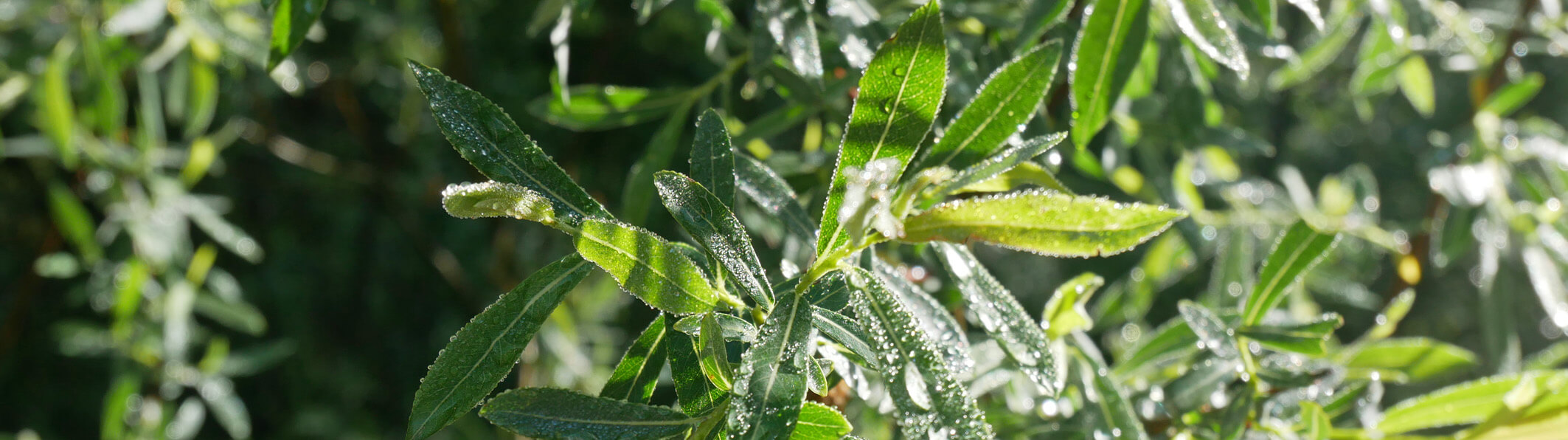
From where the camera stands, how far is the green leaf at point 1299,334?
0.62 m

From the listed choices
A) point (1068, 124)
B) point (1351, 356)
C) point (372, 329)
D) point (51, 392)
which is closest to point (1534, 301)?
point (1351, 356)


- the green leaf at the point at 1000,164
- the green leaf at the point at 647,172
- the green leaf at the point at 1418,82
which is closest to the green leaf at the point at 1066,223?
the green leaf at the point at 1000,164

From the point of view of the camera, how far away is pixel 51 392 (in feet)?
5.70

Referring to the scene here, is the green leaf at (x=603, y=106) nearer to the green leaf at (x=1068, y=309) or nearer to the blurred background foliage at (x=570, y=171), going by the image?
the blurred background foliage at (x=570, y=171)

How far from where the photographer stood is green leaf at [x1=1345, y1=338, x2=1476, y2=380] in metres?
0.78

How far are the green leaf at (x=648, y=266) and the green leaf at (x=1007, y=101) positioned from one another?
16cm

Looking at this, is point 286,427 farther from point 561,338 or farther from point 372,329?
point 561,338

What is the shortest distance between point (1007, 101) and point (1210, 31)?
17 centimetres

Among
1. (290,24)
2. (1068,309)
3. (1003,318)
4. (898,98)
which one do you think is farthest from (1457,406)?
(290,24)

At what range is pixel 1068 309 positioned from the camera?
25.0 inches

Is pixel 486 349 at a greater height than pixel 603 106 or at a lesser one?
lesser

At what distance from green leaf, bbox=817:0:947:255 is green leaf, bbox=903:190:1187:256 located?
7 centimetres

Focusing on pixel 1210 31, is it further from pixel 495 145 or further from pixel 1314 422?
pixel 495 145

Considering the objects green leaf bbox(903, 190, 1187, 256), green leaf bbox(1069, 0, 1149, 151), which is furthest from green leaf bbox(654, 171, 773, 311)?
green leaf bbox(1069, 0, 1149, 151)
